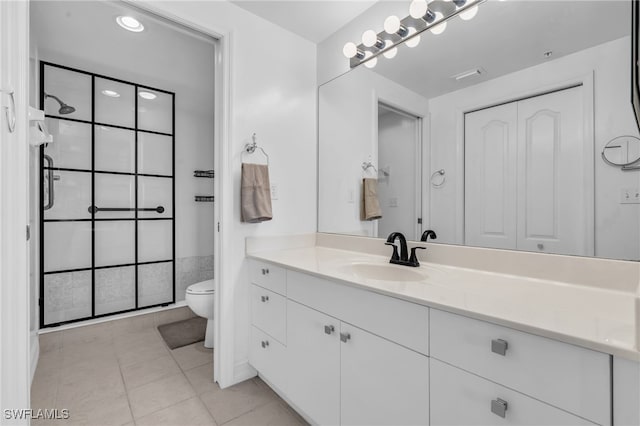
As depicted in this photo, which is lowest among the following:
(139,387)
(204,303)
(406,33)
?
(139,387)

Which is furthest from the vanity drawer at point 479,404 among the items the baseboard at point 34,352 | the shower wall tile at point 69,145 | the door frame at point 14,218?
the shower wall tile at point 69,145

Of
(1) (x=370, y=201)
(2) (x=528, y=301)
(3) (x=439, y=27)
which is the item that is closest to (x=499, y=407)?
(2) (x=528, y=301)

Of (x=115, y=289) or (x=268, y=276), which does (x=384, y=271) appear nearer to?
(x=268, y=276)

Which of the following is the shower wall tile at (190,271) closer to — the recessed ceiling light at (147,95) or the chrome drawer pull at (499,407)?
the recessed ceiling light at (147,95)

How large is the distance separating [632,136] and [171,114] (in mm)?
3413

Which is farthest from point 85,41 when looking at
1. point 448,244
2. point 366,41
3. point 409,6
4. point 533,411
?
point 533,411

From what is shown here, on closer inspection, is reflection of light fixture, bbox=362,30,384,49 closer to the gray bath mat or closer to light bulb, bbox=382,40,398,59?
light bulb, bbox=382,40,398,59

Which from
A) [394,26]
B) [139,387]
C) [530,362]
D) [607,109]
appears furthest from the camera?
[139,387]

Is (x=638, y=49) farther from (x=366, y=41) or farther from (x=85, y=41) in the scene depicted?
(x=85, y=41)

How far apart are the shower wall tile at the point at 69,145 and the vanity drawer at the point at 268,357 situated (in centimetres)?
219

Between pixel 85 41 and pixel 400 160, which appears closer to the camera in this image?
pixel 400 160

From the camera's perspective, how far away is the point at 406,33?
158 centimetres

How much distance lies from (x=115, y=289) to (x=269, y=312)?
78.2 inches

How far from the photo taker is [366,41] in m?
1.72
